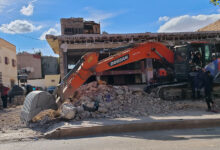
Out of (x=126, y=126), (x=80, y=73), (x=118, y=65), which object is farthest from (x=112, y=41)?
(x=126, y=126)

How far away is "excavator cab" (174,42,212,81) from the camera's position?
980cm

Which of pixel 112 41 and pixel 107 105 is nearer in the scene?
pixel 107 105

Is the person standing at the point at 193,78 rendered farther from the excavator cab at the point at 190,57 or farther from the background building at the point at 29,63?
the background building at the point at 29,63

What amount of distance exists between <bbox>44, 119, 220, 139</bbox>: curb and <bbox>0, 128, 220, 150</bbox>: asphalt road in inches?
Result: 12.2

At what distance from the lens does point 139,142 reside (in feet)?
16.9

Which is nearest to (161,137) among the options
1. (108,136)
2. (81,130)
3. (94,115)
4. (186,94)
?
(108,136)

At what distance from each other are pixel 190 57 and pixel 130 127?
544 centimetres

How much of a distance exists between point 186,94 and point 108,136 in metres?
6.38

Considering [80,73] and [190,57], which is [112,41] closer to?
[190,57]

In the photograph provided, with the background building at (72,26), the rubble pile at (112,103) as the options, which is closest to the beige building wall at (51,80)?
the background building at (72,26)

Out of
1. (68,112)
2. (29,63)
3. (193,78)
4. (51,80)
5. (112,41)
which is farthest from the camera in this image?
(29,63)

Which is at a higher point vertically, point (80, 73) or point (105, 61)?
point (105, 61)

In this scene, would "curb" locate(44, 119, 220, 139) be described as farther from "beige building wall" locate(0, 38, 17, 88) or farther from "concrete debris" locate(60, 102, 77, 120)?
"beige building wall" locate(0, 38, 17, 88)

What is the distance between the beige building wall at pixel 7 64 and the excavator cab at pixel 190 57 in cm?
2058
